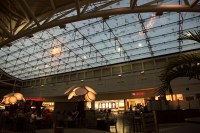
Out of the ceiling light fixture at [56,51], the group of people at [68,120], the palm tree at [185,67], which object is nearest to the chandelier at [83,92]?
the group of people at [68,120]

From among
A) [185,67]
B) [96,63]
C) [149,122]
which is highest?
[96,63]

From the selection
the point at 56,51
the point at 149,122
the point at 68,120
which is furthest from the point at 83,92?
the point at 56,51

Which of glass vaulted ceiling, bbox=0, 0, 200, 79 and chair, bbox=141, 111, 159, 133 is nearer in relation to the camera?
chair, bbox=141, 111, 159, 133

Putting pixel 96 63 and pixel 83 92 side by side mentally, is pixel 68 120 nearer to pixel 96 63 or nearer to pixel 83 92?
pixel 83 92

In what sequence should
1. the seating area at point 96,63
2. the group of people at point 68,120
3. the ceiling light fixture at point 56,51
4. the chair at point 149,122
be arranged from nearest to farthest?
1. the chair at point 149,122
2. the seating area at point 96,63
3. the group of people at point 68,120
4. the ceiling light fixture at point 56,51

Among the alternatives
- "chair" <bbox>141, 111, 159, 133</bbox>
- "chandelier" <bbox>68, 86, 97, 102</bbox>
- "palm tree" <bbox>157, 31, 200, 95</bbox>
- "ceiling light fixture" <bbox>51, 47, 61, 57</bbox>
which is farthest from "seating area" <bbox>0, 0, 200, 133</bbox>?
"chair" <bbox>141, 111, 159, 133</bbox>

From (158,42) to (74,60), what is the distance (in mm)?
11291

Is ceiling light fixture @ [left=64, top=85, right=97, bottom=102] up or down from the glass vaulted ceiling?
down

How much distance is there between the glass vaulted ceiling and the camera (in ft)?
53.1

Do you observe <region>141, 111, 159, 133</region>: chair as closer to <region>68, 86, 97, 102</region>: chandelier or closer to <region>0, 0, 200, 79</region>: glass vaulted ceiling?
<region>68, 86, 97, 102</region>: chandelier

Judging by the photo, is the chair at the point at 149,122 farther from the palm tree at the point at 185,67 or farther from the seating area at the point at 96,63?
the seating area at the point at 96,63

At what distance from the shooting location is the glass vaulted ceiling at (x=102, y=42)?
53.1ft

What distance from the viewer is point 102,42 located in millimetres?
19906

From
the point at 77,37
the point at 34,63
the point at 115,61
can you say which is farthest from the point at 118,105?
the point at 34,63
